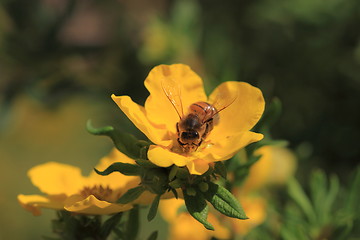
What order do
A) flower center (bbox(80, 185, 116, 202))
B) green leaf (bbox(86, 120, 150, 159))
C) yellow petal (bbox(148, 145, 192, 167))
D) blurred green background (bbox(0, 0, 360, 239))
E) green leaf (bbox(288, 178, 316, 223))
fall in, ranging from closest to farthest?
yellow petal (bbox(148, 145, 192, 167))
green leaf (bbox(86, 120, 150, 159))
flower center (bbox(80, 185, 116, 202))
green leaf (bbox(288, 178, 316, 223))
blurred green background (bbox(0, 0, 360, 239))

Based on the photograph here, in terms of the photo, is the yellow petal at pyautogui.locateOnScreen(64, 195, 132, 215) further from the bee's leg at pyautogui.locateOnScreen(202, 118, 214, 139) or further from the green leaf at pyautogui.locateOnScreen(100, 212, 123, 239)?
the bee's leg at pyautogui.locateOnScreen(202, 118, 214, 139)

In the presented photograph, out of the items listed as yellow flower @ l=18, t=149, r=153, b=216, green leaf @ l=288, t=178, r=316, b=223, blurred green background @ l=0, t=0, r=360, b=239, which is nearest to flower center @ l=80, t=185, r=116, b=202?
yellow flower @ l=18, t=149, r=153, b=216

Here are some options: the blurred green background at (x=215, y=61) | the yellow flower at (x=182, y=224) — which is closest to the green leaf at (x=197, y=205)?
the yellow flower at (x=182, y=224)

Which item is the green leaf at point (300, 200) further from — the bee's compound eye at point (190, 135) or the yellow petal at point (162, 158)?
the yellow petal at point (162, 158)

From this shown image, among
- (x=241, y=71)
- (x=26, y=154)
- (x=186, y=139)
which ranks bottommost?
(x=26, y=154)

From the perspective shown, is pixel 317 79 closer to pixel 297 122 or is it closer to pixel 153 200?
pixel 297 122

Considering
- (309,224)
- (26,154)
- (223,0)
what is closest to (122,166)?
(309,224)
